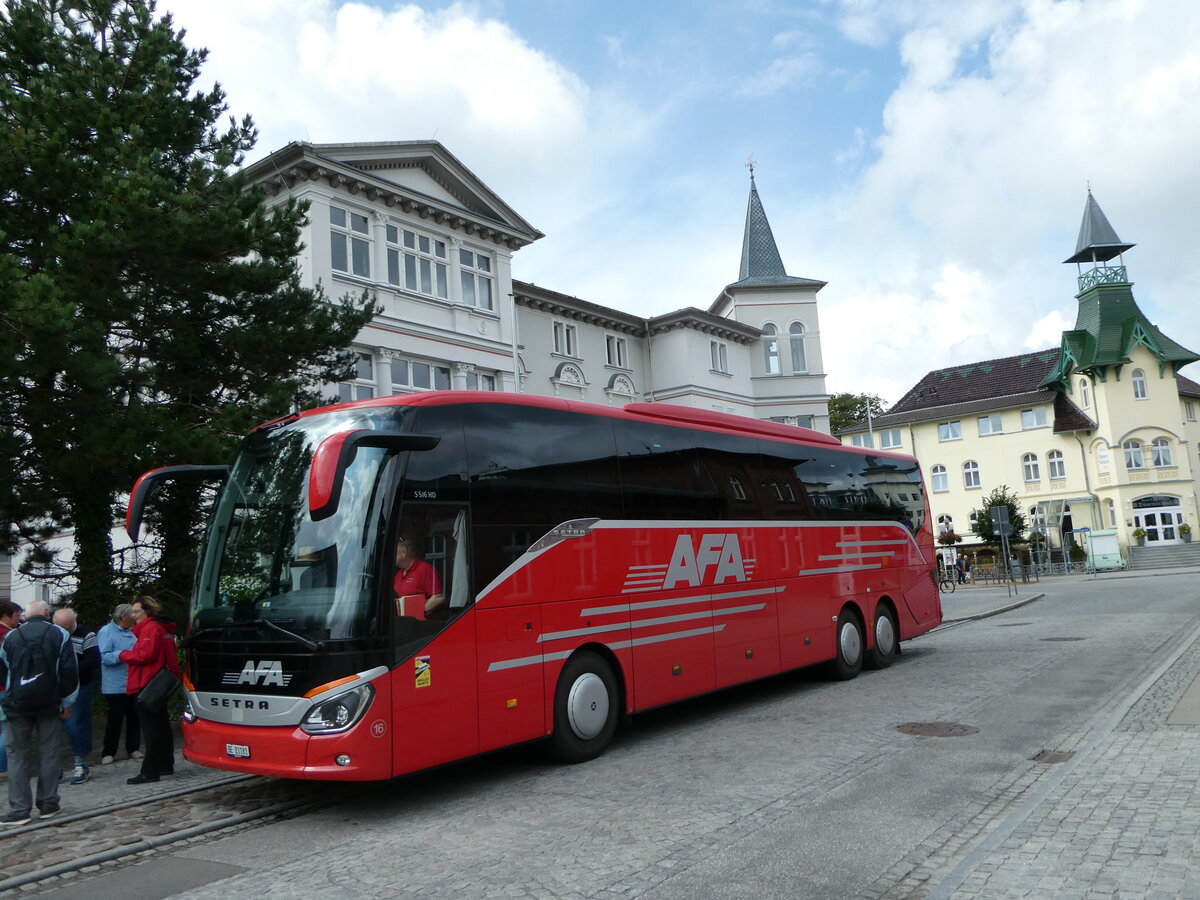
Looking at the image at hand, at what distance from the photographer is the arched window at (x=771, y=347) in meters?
41.1

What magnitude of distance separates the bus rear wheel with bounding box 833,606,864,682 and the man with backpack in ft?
33.5

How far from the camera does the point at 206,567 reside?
27.6ft

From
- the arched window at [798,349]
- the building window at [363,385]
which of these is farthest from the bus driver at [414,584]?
the arched window at [798,349]

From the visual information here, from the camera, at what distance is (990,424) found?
203 ft

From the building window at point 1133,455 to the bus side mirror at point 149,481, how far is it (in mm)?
58173

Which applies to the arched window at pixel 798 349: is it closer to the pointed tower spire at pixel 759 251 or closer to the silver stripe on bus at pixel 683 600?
the pointed tower spire at pixel 759 251

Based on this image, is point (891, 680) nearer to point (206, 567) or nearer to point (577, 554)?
point (577, 554)

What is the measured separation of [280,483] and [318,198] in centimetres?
1599

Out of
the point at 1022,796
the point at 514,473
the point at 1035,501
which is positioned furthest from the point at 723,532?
the point at 1035,501

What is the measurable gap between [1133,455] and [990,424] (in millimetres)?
8594

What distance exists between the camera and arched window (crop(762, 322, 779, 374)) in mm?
41094

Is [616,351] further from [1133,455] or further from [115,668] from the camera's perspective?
[1133,455]

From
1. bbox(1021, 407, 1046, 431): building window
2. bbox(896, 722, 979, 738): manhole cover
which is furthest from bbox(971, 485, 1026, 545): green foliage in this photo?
bbox(896, 722, 979, 738): manhole cover

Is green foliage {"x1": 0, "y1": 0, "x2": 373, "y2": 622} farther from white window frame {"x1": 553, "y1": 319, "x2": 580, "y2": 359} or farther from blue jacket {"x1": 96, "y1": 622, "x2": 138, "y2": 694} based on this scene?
white window frame {"x1": 553, "y1": 319, "x2": 580, "y2": 359}
